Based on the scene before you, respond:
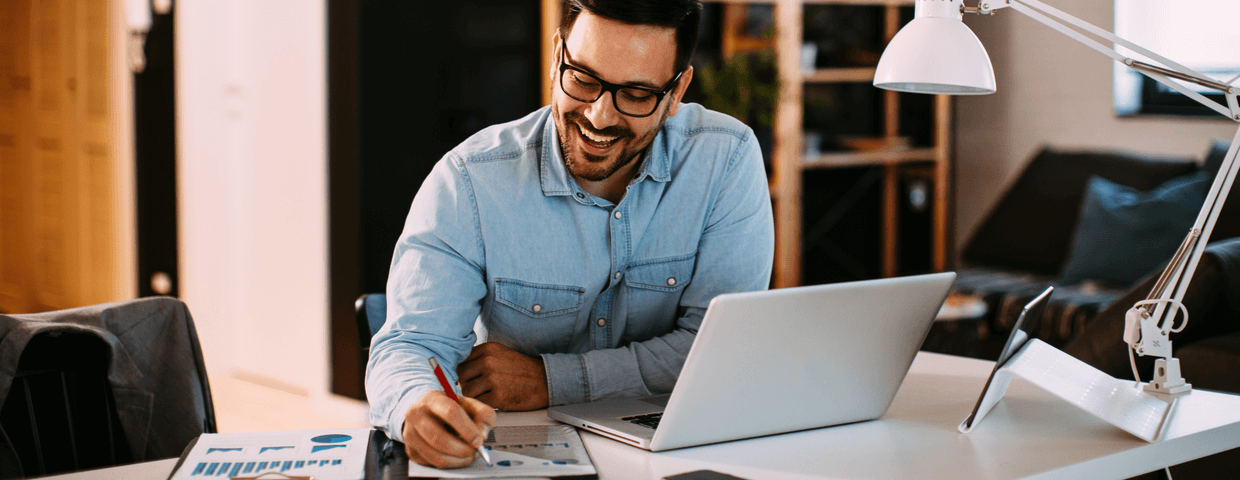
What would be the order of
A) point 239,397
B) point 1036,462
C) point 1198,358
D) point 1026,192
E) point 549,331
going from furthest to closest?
point 1026,192 → point 239,397 → point 1198,358 → point 549,331 → point 1036,462

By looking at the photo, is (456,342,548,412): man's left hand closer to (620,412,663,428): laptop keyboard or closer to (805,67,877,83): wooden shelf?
(620,412,663,428): laptop keyboard

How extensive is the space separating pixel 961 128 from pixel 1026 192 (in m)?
0.80

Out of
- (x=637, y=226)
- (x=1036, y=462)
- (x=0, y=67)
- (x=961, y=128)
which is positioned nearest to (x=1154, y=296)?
(x=1036, y=462)

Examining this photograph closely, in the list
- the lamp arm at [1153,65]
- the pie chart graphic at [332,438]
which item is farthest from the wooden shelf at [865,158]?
the pie chart graphic at [332,438]

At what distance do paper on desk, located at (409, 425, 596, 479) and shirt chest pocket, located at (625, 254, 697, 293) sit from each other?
367 millimetres

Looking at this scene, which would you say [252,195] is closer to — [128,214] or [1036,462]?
[128,214]

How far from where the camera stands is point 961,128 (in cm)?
500

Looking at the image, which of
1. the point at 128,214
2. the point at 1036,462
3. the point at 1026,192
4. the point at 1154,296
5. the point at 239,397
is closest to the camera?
the point at 1036,462

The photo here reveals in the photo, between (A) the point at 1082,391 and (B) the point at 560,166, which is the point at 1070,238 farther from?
(B) the point at 560,166

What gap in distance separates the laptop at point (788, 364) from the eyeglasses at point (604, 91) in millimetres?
429

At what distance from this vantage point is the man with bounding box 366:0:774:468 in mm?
1415

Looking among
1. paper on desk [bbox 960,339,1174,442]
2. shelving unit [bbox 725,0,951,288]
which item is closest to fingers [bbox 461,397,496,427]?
paper on desk [bbox 960,339,1174,442]

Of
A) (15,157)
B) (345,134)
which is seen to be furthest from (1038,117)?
(15,157)

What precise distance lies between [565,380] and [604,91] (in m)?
0.39
